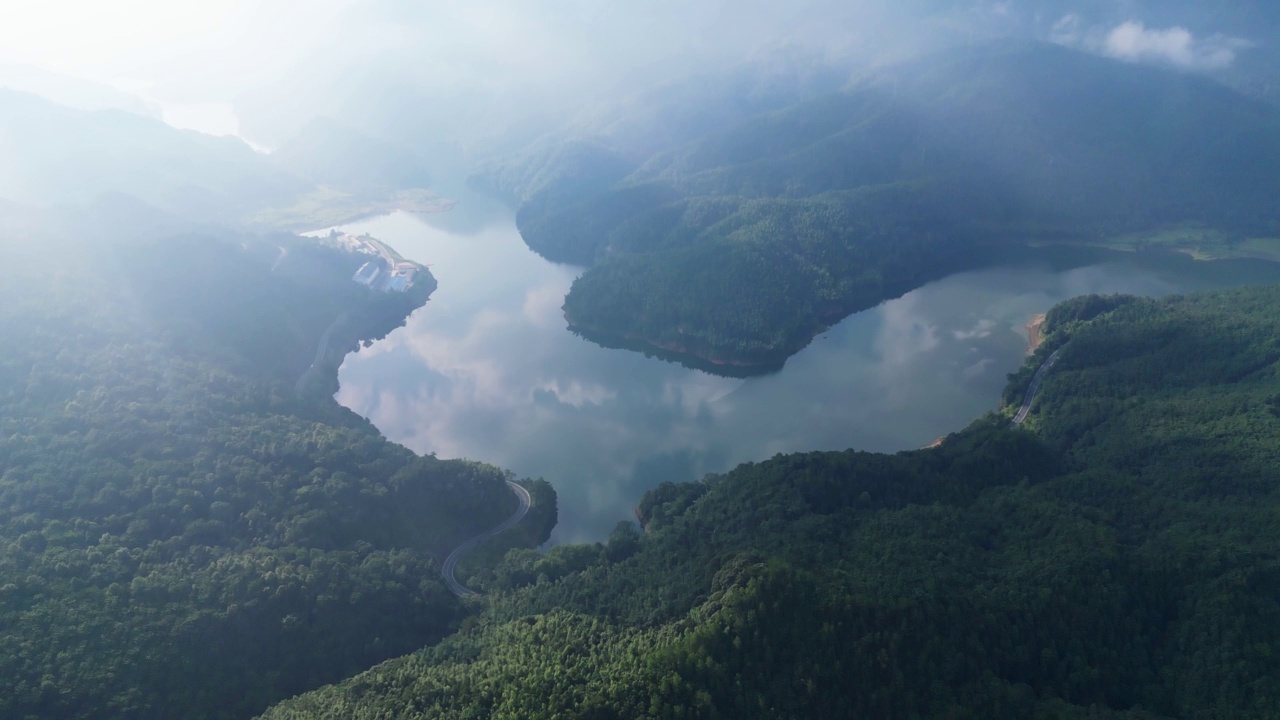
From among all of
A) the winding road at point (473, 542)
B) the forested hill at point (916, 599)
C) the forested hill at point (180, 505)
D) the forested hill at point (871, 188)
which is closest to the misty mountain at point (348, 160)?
the forested hill at point (871, 188)

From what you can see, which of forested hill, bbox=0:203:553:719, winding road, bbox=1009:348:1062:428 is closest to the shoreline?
winding road, bbox=1009:348:1062:428

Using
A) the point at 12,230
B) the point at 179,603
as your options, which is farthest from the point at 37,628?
the point at 12,230

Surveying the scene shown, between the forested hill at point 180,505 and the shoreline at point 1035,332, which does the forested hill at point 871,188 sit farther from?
the forested hill at point 180,505

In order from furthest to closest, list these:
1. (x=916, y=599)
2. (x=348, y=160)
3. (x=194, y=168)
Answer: (x=348, y=160)
(x=194, y=168)
(x=916, y=599)

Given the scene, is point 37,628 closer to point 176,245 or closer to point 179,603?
point 179,603

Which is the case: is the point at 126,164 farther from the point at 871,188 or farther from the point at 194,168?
the point at 871,188

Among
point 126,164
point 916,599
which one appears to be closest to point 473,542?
point 916,599

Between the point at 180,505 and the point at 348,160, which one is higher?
the point at 348,160

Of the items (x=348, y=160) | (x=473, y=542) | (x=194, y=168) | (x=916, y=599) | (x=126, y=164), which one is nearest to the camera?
(x=916, y=599)
